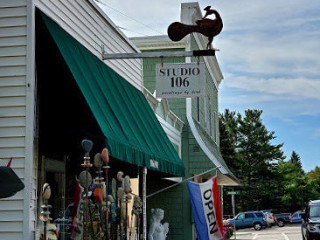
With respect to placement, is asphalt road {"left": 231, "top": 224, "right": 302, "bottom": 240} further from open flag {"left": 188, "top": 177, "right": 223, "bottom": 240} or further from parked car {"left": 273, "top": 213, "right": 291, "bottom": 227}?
open flag {"left": 188, "top": 177, "right": 223, "bottom": 240}

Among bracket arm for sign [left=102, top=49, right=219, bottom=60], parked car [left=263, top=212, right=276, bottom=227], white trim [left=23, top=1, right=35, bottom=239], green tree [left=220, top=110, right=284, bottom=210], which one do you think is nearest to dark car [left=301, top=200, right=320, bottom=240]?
bracket arm for sign [left=102, top=49, right=219, bottom=60]

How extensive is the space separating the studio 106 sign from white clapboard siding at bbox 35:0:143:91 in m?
1.20

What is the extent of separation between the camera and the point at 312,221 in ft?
58.5

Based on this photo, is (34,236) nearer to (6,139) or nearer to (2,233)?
(2,233)

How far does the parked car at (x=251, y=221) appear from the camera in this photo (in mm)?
40594

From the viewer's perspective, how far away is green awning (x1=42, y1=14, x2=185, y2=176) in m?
7.75

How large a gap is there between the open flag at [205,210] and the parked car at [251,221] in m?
25.6

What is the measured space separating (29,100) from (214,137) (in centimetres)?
2149

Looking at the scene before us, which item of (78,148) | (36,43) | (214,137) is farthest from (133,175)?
(214,137)

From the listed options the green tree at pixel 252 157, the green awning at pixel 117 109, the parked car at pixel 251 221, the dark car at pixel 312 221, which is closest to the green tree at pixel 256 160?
the green tree at pixel 252 157

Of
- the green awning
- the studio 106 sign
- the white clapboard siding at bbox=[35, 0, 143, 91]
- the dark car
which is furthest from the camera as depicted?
the dark car

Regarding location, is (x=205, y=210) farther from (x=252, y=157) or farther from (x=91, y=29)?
(x=252, y=157)

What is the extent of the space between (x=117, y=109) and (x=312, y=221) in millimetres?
10877

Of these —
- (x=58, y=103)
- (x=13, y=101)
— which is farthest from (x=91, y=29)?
(x=13, y=101)
